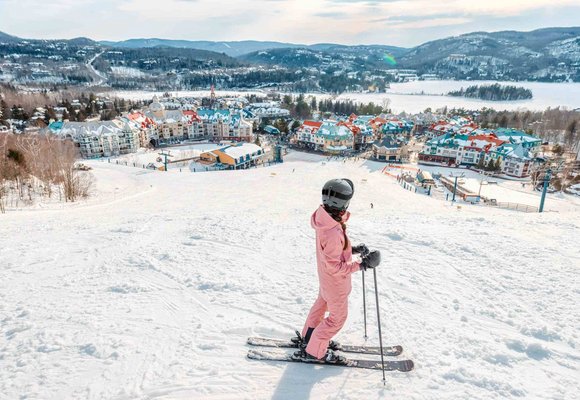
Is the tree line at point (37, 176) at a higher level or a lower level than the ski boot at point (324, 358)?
lower

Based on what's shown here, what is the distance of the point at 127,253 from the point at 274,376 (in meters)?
4.46

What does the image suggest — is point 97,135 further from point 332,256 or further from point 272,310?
point 332,256

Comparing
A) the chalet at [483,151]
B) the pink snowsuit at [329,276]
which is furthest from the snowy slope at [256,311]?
the chalet at [483,151]

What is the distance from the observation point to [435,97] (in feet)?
440

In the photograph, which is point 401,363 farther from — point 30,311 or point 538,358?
point 30,311

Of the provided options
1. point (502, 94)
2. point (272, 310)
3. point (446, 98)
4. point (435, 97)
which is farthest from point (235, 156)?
point (502, 94)

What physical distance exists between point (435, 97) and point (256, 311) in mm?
148911

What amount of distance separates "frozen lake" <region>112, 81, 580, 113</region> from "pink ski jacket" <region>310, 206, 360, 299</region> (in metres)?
101

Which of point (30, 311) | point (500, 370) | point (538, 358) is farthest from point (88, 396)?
point (538, 358)

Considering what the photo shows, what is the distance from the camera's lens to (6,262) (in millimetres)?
6312

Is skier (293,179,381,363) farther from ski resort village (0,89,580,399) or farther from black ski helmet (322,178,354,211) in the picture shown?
ski resort village (0,89,580,399)

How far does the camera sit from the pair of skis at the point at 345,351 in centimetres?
365

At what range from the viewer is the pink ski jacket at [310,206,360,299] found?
3.28 metres

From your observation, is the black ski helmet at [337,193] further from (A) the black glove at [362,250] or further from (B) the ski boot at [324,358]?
(B) the ski boot at [324,358]
